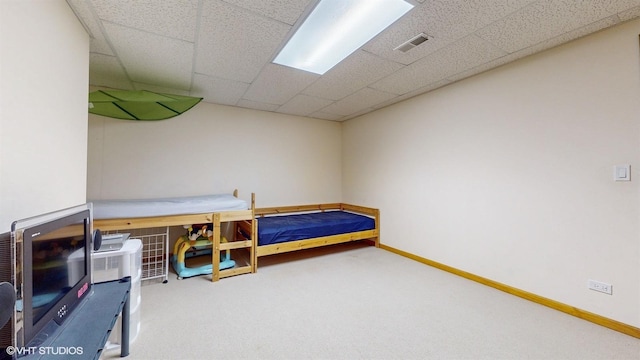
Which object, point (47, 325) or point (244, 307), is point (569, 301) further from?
point (47, 325)

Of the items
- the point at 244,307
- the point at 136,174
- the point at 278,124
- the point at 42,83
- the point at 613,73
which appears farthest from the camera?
the point at 278,124

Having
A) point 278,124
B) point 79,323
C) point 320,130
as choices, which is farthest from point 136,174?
point 320,130

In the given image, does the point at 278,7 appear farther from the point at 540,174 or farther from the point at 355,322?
the point at 540,174

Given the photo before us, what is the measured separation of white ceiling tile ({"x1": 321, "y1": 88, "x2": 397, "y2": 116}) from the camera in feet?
11.0

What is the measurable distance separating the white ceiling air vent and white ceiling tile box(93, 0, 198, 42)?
162 centimetres

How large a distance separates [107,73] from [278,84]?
1871 mm

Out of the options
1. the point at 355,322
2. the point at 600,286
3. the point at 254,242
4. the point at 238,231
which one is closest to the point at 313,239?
the point at 254,242

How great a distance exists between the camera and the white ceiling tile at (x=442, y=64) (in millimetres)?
2193

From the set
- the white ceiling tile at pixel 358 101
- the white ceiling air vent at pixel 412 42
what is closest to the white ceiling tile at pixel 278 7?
the white ceiling air vent at pixel 412 42

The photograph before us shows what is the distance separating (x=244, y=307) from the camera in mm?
2229

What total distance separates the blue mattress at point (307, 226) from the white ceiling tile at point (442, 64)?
1973 millimetres

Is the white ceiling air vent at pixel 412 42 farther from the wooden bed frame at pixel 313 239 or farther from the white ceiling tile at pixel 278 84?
the wooden bed frame at pixel 313 239

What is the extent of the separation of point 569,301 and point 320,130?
13.0 ft

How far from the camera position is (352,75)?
9.14 ft
